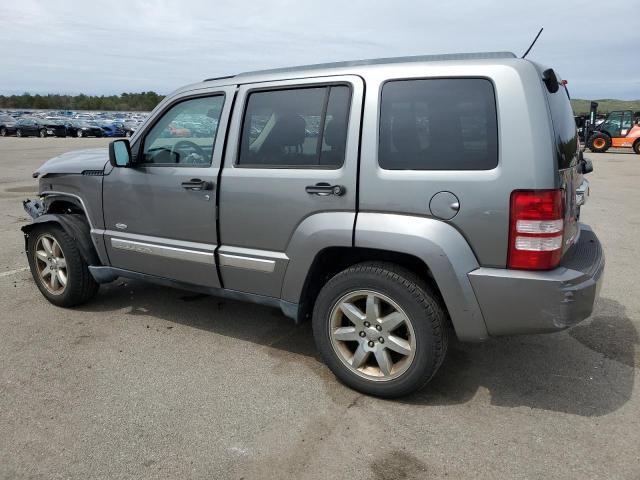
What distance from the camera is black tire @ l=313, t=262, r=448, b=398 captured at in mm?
2877

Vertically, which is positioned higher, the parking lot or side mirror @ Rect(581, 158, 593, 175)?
side mirror @ Rect(581, 158, 593, 175)

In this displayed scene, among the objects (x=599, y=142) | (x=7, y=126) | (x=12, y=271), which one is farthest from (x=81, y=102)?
(x=12, y=271)

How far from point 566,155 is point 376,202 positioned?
1064 mm

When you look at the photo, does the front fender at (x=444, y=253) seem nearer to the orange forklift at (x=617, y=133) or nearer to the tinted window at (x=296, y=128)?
the tinted window at (x=296, y=128)

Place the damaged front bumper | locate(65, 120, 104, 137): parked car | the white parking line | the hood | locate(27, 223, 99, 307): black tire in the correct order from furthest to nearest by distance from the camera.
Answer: locate(65, 120, 104, 137): parked car → the white parking line → the damaged front bumper → locate(27, 223, 99, 307): black tire → the hood

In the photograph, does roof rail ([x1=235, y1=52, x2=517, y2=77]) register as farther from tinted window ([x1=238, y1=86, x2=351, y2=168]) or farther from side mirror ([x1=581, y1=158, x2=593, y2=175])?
side mirror ([x1=581, y1=158, x2=593, y2=175])

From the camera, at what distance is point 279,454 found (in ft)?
8.59

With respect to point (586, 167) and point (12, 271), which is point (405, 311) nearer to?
point (586, 167)

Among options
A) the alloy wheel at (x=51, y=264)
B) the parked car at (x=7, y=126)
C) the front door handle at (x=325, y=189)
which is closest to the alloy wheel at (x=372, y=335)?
the front door handle at (x=325, y=189)

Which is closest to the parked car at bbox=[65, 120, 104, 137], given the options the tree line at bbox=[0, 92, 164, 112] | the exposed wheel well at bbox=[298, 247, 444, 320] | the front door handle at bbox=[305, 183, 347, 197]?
the exposed wheel well at bbox=[298, 247, 444, 320]

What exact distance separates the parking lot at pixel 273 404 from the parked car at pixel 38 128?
37.6 meters

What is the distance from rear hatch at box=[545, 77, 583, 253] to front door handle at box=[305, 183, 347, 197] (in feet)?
3.78

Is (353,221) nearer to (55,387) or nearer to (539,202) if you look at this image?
(539,202)

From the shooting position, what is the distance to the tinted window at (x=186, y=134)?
3.65 metres
